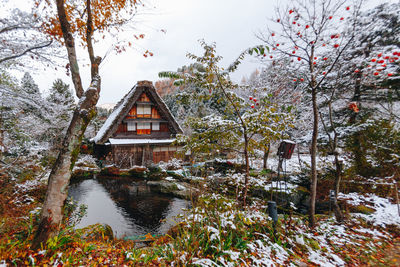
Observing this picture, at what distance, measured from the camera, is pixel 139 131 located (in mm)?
13594

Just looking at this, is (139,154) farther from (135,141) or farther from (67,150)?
(67,150)

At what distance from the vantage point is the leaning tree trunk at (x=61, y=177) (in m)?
2.31

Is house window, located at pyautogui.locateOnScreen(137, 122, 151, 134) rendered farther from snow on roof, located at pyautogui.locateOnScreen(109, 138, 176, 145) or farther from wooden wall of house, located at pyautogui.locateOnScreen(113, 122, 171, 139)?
snow on roof, located at pyautogui.locateOnScreen(109, 138, 176, 145)

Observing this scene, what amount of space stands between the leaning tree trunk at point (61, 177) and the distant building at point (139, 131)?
9.94 meters

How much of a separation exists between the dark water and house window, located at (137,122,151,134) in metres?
5.02

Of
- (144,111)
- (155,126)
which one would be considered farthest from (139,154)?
(144,111)

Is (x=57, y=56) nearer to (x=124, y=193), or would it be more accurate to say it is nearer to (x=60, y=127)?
(x=124, y=193)

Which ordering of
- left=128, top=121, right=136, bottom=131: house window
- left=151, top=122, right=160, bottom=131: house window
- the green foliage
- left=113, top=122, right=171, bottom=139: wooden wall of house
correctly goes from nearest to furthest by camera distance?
the green foliage → left=113, top=122, right=171, bottom=139: wooden wall of house → left=128, top=121, right=136, bottom=131: house window → left=151, top=122, right=160, bottom=131: house window

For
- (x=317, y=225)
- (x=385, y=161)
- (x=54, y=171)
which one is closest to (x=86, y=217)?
(x=54, y=171)

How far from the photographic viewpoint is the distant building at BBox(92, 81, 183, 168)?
12.2 meters

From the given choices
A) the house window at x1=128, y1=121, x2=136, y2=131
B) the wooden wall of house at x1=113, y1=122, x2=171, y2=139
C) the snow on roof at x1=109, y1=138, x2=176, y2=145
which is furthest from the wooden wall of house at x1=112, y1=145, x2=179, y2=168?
the house window at x1=128, y1=121, x2=136, y2=131

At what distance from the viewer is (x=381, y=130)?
572 centimetres

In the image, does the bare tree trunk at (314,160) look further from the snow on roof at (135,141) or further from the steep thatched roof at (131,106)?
the steep thatched roof at (131,106)

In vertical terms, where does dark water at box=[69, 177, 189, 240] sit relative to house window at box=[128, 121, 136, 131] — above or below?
below
